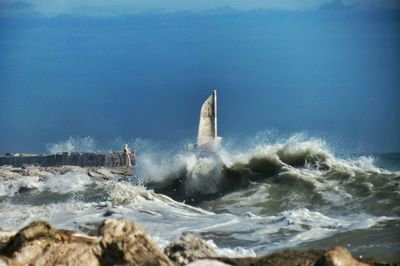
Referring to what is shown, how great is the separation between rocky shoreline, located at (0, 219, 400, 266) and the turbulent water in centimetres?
120

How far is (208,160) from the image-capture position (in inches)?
599

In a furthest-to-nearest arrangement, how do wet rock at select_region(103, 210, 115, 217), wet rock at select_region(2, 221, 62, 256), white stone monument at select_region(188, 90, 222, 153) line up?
Answer: white stone monument at select_region(188, 90, 222, 153)
wet rock at select_region(103, 210, 115, 217)
wet rock at select_region(2, 221, 62, 256)

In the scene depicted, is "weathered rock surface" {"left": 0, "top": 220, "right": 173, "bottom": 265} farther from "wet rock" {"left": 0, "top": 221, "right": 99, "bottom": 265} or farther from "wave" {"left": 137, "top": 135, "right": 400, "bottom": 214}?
"wave" {"left": 137, "top": 135, "right": 400, "bottom": 214}

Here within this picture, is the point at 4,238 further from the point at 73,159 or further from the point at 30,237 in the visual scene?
the point at 73,159

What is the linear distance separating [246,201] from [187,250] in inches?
291

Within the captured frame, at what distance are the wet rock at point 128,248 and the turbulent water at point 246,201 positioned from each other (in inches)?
52.8

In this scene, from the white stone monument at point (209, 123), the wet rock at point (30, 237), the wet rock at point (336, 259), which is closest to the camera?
the wet rock at point (336, 259)

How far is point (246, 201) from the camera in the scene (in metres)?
11.8

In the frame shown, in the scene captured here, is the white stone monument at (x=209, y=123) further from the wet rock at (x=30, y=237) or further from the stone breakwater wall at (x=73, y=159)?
the wet rock at (x=30, y=237)

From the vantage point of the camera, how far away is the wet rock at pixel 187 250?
171 inches

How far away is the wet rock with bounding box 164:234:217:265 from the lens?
14.2 ft

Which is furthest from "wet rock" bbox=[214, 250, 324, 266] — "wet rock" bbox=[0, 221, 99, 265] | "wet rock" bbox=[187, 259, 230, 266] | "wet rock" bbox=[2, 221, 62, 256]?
"wet rock" bbox=[2, 221, 62, 256]

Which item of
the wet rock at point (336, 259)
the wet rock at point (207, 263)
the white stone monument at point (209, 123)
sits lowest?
the white stone monument at point (209, 123)

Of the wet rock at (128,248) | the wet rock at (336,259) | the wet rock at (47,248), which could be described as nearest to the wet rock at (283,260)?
the wet rock at (336,259)
